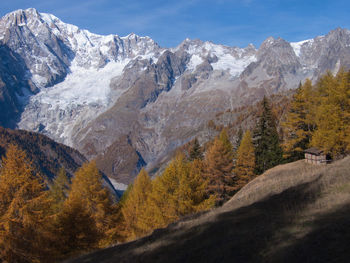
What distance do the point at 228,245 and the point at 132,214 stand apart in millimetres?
31702

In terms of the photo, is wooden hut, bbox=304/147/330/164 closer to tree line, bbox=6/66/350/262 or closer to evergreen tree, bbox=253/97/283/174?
tree line, bbox=6/66/350/262

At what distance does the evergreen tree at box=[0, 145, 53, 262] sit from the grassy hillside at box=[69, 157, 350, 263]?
745cm

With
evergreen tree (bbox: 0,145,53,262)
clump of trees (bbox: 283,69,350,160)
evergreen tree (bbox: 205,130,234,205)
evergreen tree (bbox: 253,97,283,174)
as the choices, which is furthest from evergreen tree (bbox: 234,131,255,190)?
evergreen tree (bbox: 0,145,53,262)

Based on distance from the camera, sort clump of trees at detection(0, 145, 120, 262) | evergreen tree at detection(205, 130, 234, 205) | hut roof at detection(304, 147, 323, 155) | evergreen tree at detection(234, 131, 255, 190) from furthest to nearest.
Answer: evergreen tree at detection(234, 131, 255, 190) → evergreen tree at detection(205, 130, 234, 205) → hut roof at detection(304, 147, 323, 155) → clump of trees at detection(0, 145, 120, 262)

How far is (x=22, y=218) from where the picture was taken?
76.2 ft

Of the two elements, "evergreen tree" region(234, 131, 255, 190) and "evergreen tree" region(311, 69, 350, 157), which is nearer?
"evergreen tree" region(311, 69, 350, 157)

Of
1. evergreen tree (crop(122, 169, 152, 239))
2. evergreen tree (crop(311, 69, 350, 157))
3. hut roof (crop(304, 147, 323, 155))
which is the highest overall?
evergreen tree (crop(311, 69, 350, 157))

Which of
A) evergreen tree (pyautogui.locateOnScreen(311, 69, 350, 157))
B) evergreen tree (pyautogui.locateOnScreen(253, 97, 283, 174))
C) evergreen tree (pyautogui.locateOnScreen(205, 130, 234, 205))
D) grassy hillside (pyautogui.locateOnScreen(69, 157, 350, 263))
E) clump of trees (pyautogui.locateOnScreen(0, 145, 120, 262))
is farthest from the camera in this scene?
evergreen tree (pyautogui.locateOnScreen(253, 97, 283, 174))

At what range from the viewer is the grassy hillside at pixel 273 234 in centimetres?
1040

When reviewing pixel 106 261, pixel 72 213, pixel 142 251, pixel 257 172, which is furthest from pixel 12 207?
pixel 257 172

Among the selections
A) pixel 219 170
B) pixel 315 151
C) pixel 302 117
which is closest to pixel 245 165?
pixel 219 170

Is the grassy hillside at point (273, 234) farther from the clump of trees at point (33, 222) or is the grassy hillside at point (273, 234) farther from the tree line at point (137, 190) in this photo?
the tree line at point (137, 190)

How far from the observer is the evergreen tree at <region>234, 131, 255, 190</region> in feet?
153

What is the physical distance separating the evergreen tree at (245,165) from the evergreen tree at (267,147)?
1.36 metres
